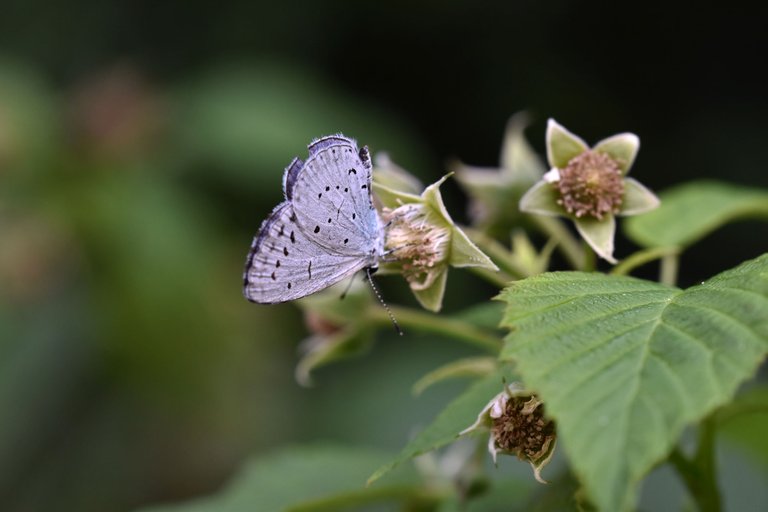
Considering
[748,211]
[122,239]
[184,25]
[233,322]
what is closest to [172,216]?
[122,239]

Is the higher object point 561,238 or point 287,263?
point 287,263

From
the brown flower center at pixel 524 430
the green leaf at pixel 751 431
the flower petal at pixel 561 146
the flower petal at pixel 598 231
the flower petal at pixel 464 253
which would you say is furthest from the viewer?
the green leaf at pixel 751 431

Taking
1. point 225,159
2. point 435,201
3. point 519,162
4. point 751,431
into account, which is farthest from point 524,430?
point 225,159

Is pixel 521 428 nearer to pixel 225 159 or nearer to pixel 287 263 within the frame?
pixel 287 263

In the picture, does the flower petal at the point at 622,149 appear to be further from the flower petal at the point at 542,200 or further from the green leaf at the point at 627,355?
the green leaf at the point at 627,355

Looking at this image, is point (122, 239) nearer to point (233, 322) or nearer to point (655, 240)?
point (233, 322)

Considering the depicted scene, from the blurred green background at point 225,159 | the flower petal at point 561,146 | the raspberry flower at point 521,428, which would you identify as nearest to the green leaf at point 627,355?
the raspberry flower at point 521,428
